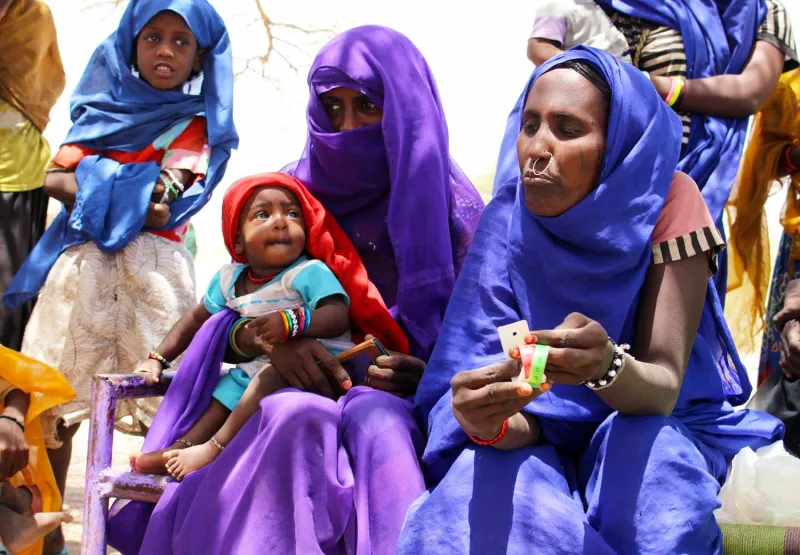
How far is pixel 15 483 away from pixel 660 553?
224cm

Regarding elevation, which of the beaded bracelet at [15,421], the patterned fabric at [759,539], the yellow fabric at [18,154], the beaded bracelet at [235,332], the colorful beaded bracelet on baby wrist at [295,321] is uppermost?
the yellow fabric at [18,154]

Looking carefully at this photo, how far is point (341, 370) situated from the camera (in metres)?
2.96

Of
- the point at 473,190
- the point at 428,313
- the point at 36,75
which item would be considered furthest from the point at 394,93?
the point at 36,75

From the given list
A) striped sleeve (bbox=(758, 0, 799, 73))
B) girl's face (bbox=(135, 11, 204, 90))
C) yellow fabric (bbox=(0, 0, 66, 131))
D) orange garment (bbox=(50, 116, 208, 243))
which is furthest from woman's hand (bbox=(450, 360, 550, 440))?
yellow fabric (bbox=(0, 0, 66, 131))

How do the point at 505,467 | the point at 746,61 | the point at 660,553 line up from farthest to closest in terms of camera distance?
the point at 746,61, the point at 505,467, the point at 660,553

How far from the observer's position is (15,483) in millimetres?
3416

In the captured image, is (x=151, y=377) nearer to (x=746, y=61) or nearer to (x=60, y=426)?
(x=60, y=426)

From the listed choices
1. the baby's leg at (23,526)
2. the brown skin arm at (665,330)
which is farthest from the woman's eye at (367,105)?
the baby's leg at (23,526)

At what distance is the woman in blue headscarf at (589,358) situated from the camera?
2174 millimetres

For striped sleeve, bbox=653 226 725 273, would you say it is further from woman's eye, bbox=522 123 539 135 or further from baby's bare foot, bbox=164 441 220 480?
Answer: baby's bare foot, bbox=164 441 220 480

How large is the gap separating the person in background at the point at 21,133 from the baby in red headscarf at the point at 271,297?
1717 millimetres

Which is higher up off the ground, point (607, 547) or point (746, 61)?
point (746, 61)

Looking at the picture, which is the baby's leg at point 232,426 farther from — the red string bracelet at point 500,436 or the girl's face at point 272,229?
the red string bracelet at point 500,436

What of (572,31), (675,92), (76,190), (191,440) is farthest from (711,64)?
(76,190)
